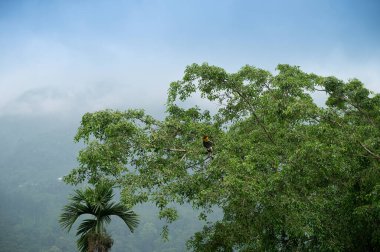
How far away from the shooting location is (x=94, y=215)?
517 inches

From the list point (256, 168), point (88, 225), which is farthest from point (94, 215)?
point (256, 168)

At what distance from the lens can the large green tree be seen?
10.4 m

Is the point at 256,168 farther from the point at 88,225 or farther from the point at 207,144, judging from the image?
the point at 88,225

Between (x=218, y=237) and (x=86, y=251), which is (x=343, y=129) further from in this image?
(x=86, y=251)

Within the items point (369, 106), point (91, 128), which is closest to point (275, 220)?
point (91, 128)

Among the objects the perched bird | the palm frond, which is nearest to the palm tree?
the palm frond

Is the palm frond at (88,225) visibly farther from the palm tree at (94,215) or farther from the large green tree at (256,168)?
the large green tree at (256,168)

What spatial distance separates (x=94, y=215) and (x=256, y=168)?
569 cm

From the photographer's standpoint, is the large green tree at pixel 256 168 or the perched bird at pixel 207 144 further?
the perched bird at pixel 207 144

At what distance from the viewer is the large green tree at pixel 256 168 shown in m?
10.4

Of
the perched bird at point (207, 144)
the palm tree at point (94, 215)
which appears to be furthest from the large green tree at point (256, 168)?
the palm tree at point (94, 215)

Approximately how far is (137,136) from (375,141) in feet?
23.0

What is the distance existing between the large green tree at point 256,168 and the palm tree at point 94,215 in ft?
4.81

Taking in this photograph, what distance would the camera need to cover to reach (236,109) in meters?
15.1
